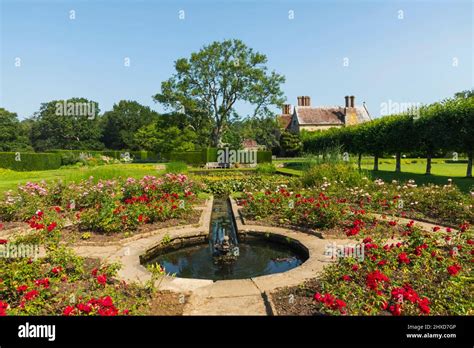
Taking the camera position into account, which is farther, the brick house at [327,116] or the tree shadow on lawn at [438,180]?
the brick house at [327,116]

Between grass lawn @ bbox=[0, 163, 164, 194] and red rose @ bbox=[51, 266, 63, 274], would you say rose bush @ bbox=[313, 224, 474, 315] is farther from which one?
grass lawn @ bbox=[0, 163, 164, 194]

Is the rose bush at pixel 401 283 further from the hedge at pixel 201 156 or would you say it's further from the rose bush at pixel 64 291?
the hedge at pixel 201 156

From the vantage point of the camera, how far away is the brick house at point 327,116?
55.0m

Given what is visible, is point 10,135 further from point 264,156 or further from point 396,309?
point 396,309

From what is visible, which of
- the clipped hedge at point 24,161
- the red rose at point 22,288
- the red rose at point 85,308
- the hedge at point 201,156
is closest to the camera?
the red rose at point 85,308

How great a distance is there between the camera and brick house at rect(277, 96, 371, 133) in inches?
2164

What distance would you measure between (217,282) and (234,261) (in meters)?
1.70

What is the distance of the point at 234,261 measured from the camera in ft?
19.4

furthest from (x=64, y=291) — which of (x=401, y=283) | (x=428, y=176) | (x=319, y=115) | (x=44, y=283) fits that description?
(x=319, y=115)

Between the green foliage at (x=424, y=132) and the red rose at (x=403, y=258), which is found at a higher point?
the green foliage at (x=424, y=132)

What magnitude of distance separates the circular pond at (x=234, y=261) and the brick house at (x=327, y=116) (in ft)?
163

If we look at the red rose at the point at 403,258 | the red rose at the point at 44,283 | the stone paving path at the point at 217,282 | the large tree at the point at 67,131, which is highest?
the large tree at the point at 67,131

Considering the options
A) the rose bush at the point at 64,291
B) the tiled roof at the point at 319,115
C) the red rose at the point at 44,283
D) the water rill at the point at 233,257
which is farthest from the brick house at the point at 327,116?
the red rose at the point at 44,283
